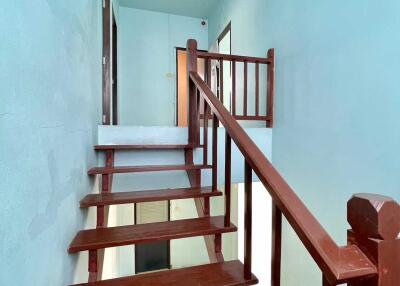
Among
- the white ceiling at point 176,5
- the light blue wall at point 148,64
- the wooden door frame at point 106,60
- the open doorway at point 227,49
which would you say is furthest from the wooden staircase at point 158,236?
the white ceiling at point 176,5

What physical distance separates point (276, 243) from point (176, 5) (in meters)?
4.88

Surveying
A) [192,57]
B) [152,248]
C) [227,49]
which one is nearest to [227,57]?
[192,57]

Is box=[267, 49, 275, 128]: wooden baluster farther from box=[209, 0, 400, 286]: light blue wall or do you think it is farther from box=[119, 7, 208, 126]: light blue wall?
box=[119, 7, 208, 126]: light blue wall

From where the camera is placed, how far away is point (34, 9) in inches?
34.6

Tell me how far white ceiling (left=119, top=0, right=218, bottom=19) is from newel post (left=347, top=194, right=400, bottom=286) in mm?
4913

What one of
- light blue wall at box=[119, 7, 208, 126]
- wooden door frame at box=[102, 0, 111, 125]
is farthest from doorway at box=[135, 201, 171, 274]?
wooden door frame at box=[102, 0, 111, 125]

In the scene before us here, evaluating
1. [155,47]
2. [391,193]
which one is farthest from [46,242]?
[155,47]

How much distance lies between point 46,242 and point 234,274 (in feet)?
2.77

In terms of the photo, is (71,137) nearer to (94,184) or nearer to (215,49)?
(94,184)

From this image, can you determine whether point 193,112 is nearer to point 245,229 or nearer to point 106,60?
point 245,229

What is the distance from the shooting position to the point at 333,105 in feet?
6.43

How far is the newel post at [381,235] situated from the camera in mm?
565

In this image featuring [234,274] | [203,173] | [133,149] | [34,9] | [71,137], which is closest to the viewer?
[34,9]

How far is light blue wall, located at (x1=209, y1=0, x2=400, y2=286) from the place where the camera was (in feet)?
5.12
